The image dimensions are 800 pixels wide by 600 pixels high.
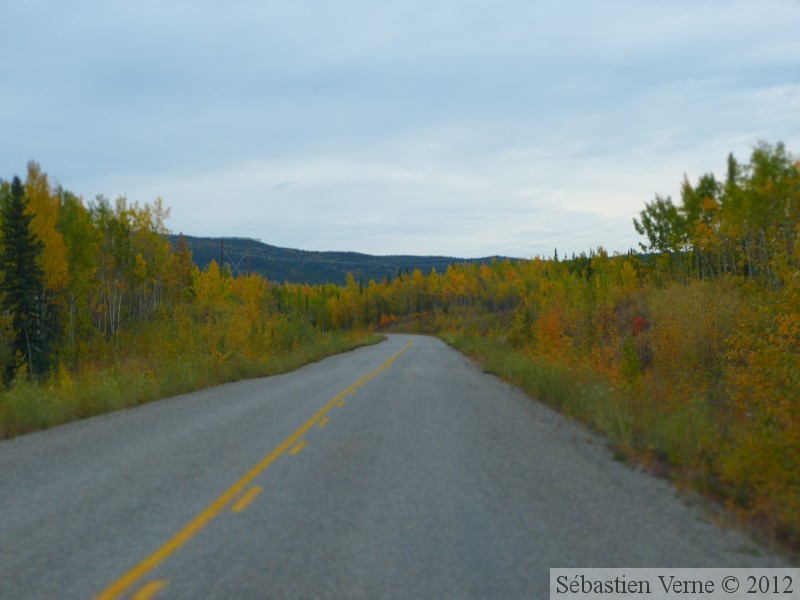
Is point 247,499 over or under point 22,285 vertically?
under

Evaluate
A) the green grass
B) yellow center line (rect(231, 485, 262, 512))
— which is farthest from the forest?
yellow center line (rect(231, 485, 262, 512))

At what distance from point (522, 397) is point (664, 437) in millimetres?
6807

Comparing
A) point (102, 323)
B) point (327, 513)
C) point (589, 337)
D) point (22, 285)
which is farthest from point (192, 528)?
point (102, 323)

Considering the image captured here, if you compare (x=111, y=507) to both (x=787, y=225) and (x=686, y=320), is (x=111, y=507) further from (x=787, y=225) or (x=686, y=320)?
(x=686, y=320)

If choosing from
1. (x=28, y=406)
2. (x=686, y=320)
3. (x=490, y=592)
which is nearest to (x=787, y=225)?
(x=686, y=320)

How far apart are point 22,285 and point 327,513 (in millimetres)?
34129

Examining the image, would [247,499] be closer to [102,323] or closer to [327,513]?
[327,513]

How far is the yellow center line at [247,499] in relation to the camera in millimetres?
5684

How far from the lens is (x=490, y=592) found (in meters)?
3.84

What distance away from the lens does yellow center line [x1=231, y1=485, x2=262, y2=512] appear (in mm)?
5684

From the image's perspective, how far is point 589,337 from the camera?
23.6 m

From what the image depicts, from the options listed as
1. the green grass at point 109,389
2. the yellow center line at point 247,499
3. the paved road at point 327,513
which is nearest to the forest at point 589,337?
the green grass at point 109,389

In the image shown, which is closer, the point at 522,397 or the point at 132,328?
the point at 522,397

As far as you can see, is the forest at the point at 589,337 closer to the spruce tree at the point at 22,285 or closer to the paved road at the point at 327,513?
the spruce tree at the point at 22,285
